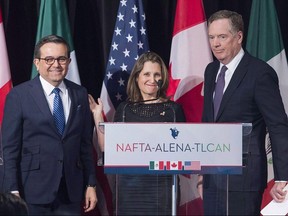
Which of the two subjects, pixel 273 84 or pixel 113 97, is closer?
pixel 273 84

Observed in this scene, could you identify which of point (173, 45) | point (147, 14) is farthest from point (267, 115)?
point (147, 14)

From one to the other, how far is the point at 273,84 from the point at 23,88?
140 centimetres

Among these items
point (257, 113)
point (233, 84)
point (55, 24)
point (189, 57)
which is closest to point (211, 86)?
point (233, 84)

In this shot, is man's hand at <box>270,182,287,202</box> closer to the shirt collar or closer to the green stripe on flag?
the shirt collar

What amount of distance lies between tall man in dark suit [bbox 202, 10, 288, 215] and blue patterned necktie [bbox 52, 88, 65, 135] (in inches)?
32.0

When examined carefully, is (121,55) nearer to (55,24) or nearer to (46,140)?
(55,24)

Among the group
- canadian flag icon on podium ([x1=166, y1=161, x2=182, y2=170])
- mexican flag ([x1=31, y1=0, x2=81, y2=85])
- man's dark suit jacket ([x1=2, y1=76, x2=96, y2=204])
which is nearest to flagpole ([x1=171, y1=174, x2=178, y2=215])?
canadian flag icon on podium ([x1=166, y1=161, x2=182, y2=170])

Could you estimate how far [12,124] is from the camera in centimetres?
407

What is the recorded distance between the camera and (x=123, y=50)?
5.32 meters

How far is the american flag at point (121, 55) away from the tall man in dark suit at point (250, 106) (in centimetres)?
131

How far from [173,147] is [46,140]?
0.99 m

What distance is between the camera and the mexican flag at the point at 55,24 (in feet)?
17.3

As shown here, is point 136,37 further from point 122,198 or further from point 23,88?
point 122,198

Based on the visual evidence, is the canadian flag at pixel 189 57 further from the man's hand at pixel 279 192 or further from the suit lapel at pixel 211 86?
the man's hand at pixel 279 192
